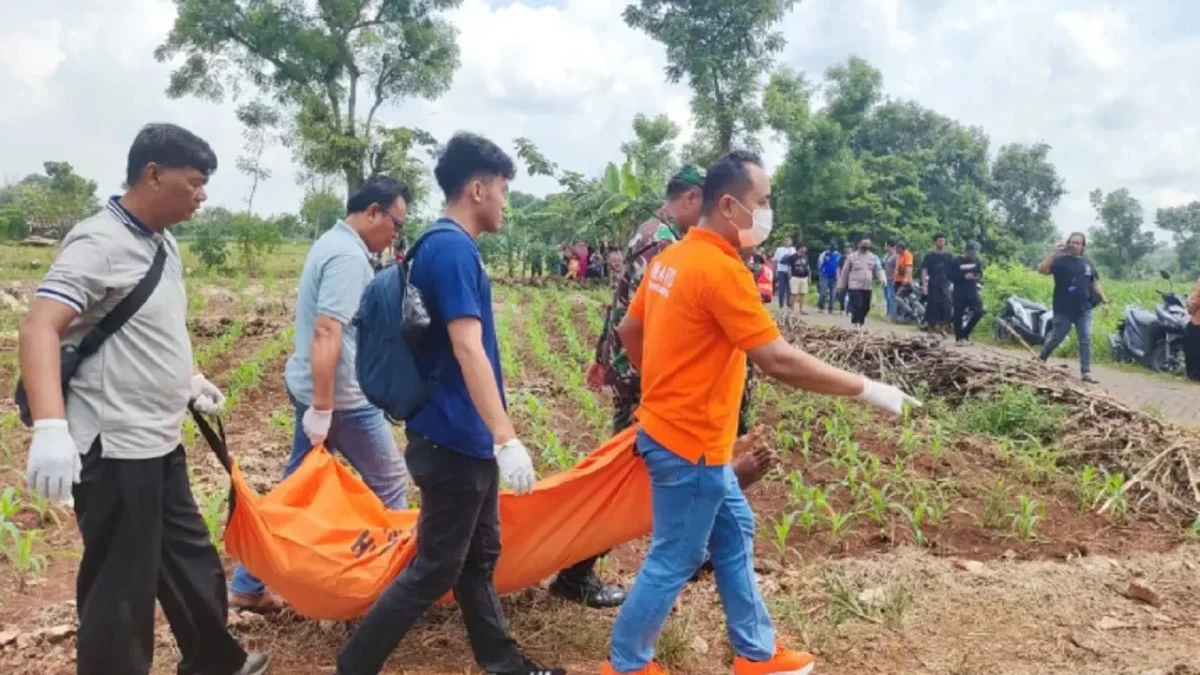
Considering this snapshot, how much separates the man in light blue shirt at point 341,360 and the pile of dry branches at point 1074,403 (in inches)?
155

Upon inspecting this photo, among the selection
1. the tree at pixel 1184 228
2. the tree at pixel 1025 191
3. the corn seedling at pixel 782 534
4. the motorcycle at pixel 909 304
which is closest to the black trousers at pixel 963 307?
the motorcycle at pixel 909 304

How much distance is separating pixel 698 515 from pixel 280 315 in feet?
43.5

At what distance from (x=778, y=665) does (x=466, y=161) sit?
5.94 feet

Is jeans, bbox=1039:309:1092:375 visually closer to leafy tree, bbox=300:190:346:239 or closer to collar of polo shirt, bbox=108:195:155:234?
collar of polo shirt, bbox=108:195:155:234

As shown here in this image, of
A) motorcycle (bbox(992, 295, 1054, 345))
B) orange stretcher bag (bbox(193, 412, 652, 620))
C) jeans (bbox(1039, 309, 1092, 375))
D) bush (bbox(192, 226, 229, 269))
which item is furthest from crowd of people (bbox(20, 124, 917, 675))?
bush (bbox(192, 226, 229, 269))

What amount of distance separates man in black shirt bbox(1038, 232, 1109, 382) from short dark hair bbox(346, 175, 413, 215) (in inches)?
315

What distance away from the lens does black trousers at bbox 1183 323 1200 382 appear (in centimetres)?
897

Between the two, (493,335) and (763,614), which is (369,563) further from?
(763,614)

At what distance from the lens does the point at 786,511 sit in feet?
15.8

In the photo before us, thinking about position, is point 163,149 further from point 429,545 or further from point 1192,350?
point 1192,350

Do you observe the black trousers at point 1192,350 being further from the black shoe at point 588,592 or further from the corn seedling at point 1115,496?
the black shoe at point 588,592

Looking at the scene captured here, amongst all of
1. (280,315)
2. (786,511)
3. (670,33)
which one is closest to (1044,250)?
(670,33)

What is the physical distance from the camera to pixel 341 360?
3.51m

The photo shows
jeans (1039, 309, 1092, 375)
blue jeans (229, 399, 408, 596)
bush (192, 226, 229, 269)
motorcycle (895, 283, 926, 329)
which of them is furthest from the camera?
bush (192, 226, 229, 269)
